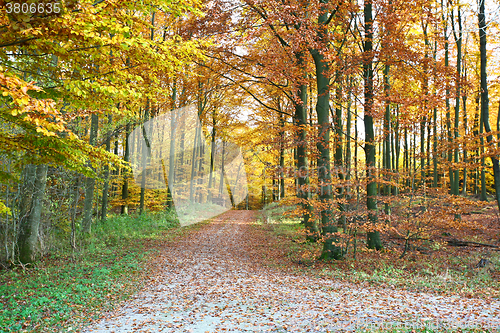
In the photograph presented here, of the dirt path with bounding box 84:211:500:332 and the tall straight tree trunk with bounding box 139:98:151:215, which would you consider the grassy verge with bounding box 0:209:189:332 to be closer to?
the dirt path with bounding box 84:211:500:332

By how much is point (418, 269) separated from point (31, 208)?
1096 centimetres

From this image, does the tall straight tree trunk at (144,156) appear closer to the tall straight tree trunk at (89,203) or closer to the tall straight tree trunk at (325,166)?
the tall straight tree trunk at (89,203)

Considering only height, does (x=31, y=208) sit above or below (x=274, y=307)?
above

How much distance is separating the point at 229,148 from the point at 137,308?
93.8 feet

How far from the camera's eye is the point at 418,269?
8.33 metres

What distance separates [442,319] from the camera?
4.80 m

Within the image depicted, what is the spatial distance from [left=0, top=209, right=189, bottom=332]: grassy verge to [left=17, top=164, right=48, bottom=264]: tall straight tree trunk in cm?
67

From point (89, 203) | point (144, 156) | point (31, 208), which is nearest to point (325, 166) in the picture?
point (31, 208)

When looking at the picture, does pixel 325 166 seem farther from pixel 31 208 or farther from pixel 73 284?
pixel 31 208

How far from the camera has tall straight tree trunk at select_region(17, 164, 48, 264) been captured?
26.3 ft

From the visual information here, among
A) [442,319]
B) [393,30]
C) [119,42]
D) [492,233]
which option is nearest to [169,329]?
[442,319]

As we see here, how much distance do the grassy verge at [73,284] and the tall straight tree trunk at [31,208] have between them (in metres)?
0.67

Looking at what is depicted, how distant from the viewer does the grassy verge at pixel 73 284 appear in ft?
15.8

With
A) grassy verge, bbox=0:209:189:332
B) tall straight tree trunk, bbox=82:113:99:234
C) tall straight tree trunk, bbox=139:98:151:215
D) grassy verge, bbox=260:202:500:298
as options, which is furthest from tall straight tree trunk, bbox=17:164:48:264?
tall straight tree trunk, bbox=139:98:151:215
